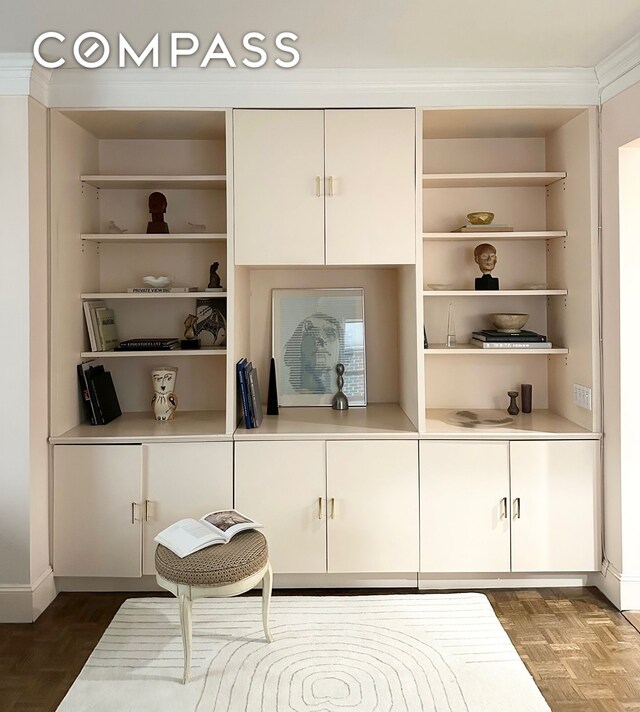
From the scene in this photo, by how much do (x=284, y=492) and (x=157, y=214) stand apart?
1.58m

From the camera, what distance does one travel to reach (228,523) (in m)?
2.80

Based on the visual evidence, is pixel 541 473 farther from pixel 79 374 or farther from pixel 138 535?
pixel 79 374

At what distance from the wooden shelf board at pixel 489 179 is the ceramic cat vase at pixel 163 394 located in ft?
5.39

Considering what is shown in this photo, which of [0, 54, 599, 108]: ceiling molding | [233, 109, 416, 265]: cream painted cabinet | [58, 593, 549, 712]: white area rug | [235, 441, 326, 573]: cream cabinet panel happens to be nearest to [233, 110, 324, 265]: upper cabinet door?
[233, 109, 416, 265]: cream painted cabinet

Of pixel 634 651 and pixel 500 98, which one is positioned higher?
pixel 500 98

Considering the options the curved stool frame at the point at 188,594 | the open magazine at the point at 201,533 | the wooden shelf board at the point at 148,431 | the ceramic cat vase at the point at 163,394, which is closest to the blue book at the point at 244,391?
the wooden shelf board at the point at 148,431

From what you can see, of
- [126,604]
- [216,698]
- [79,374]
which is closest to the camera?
[216,698]

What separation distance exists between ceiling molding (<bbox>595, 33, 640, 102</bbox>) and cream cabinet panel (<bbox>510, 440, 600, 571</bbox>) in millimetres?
1587

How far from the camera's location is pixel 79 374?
3.48 m

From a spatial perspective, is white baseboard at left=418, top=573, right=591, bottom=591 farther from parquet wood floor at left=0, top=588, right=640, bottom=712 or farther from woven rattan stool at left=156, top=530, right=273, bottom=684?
woven rattan stool at left=156, top=530, right=273, bottom=684

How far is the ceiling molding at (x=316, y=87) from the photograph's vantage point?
3170mm

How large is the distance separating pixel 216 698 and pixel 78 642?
0.75 m

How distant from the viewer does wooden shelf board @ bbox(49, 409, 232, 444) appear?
3.23m

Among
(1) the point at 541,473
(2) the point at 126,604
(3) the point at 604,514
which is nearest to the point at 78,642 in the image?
(2) the point at 126,604
